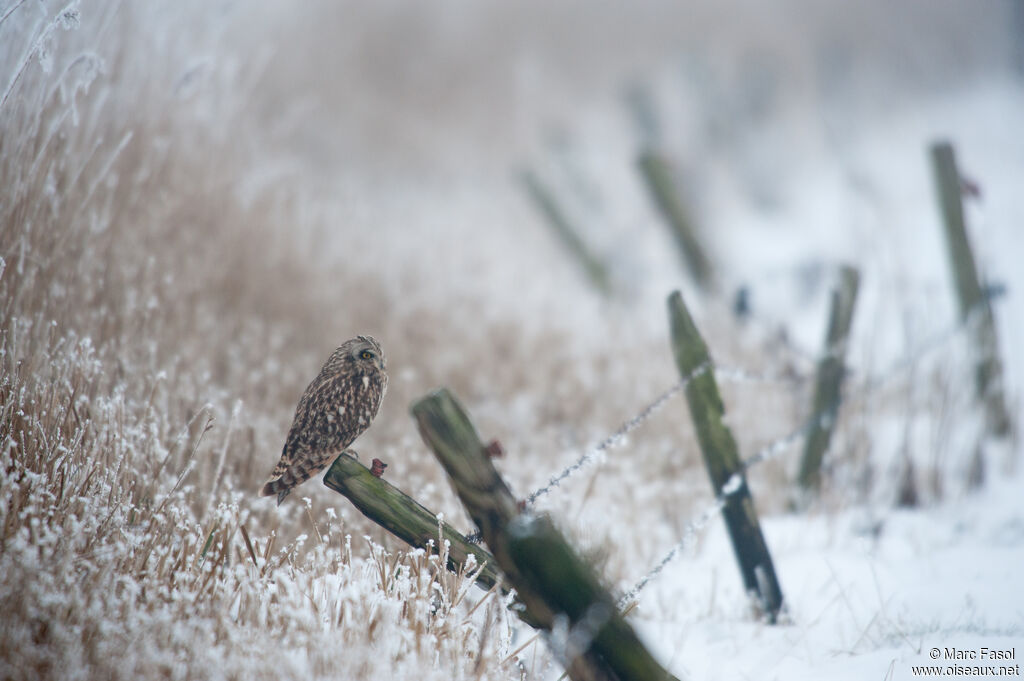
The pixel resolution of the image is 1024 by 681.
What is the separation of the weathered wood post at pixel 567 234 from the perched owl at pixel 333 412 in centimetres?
489

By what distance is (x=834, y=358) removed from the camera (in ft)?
10.8

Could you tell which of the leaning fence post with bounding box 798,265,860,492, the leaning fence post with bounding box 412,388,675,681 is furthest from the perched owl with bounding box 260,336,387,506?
the leaning fence post with bounding box 798,265,860,492

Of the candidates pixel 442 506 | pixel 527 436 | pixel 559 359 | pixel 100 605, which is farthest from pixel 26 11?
pixel 559 359

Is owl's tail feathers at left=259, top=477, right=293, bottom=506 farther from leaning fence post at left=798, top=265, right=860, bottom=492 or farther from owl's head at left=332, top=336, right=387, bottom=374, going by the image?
leaning fence post at left=798, top=265, right=860, bottom=492

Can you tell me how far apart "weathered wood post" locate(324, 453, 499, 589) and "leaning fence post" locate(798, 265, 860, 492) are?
7.27ft

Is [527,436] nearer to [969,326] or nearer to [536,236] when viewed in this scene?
[969,326]

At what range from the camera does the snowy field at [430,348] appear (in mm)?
1718

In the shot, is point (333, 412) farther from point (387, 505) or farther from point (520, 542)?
point (520, 542)

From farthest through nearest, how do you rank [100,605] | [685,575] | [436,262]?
1. [436,262]
2. [685,575]
3. [100,605]

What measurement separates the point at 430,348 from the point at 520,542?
3433mm

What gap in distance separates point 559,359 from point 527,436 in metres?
1.01

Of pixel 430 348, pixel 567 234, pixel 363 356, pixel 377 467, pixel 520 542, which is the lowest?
pixel 520 542

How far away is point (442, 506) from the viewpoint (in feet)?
8.81

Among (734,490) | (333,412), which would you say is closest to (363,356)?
(333,412)
